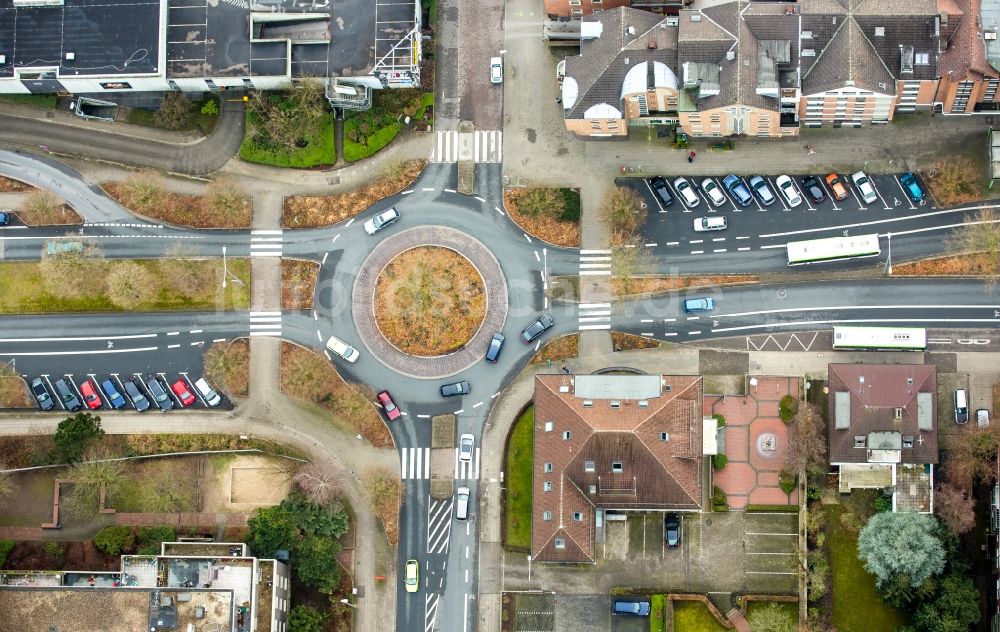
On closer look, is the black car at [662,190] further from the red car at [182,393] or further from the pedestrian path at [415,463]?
A: the red car at [182,393]

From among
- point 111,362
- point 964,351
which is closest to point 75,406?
point 111,362

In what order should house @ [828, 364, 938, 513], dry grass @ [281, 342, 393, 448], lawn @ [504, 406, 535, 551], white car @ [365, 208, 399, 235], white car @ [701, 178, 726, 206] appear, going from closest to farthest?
house @ [828, 364, 938, 513] < lawn @ [504, 406, 535, 551] < white car @ [701, 178, 726, 206] < dry grass @ [281, 342, 393, 448] < white car @ [365, 208, 399, 235]

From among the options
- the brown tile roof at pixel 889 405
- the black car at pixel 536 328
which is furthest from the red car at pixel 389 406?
the brown tile roof at pixel 889 405

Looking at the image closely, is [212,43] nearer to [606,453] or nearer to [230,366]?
[230,366]

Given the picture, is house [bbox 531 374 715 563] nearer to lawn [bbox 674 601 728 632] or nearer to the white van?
the white van

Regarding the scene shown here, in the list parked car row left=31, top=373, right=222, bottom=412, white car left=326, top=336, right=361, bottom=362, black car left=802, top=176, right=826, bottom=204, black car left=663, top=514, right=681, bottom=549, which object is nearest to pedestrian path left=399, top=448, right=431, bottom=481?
white car left=326, top=336, right=361, bottom=362

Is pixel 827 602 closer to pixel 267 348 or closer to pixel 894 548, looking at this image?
pixel 894 548

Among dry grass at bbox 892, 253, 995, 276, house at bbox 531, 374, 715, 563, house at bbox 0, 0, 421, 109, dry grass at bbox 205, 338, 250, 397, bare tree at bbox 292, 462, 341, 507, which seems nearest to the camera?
house at bbox 531, 374, 715, 563
